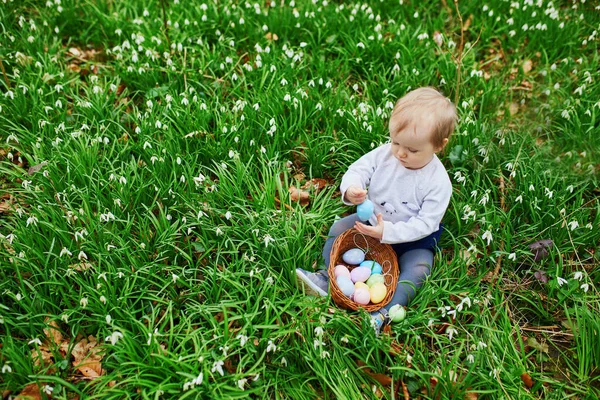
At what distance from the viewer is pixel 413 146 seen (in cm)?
288

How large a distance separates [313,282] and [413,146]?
961 mm

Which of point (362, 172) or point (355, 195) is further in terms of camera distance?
point (362, 172)

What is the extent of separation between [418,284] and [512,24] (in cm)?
282

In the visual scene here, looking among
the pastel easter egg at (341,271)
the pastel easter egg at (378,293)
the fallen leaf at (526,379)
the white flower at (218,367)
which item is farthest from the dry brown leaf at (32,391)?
the fallen leaf at (526,379)

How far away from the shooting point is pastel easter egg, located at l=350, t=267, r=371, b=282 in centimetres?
322

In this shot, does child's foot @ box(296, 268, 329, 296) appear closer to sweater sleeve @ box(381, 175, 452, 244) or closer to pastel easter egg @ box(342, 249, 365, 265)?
pastel easter egg @ box(342, 249, 365, 265)

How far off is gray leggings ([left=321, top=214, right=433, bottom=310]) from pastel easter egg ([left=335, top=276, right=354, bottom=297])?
0.42ft

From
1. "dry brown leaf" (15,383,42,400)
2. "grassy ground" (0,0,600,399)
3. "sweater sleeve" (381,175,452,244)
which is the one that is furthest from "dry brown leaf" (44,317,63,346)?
"sweater sleeve" (381,175,452,244)

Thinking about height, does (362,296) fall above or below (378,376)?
above

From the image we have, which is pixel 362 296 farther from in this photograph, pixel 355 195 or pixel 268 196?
pixel 268 196

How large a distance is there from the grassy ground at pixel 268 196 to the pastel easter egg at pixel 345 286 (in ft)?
0.53

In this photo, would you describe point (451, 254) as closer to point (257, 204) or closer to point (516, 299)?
point (516, 299)

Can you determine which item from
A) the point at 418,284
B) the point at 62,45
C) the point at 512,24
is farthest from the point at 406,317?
the point at 62,45

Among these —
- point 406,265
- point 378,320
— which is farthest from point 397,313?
point 406,265
